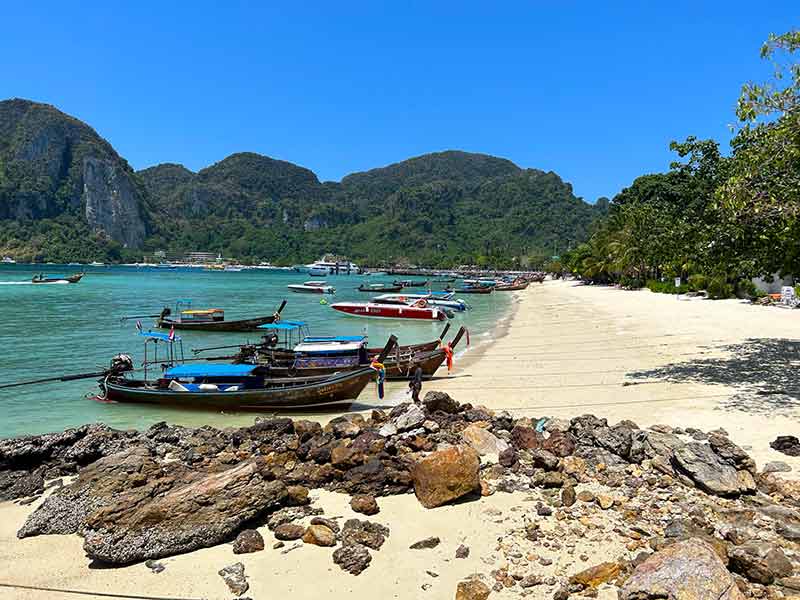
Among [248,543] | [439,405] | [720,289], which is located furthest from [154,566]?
[720,289]

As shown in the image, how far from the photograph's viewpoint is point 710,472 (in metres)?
7.15

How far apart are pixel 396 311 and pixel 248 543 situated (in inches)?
1397

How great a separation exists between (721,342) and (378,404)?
14465mm

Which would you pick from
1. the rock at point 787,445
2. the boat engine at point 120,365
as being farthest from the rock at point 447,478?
the boat engine at point 120,365

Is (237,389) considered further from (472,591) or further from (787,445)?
(787,445)

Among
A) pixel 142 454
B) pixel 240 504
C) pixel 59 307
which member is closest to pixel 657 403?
pixel 240 504

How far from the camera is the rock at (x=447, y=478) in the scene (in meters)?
7.14

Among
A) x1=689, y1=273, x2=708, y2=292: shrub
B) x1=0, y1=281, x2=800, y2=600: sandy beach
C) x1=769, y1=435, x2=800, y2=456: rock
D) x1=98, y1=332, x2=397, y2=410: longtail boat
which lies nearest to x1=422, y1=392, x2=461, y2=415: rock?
x1=0, y1=281, x2=800, y2=600: sandy beach

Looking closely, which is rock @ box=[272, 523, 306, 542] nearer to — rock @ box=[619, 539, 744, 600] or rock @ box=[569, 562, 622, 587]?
rock @ box=[569, 562, 622, 587]

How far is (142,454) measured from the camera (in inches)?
325

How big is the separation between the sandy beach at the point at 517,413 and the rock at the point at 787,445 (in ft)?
0.43

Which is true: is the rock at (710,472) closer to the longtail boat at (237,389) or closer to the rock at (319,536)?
the rock at (319,536)

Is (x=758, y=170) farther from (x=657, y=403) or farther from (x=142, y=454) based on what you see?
(x=142, y=454)

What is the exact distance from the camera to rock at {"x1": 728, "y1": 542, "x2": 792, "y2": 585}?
16.3 feet
